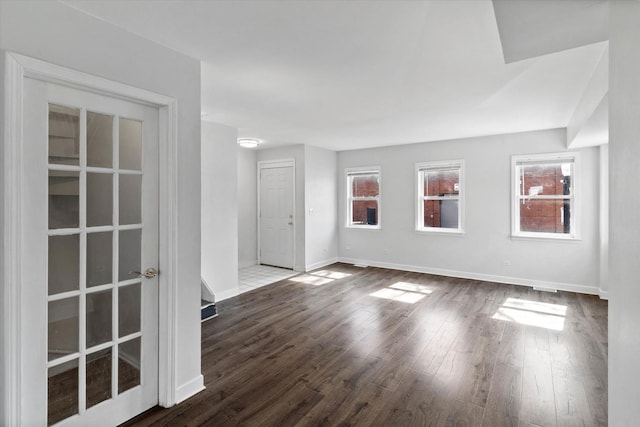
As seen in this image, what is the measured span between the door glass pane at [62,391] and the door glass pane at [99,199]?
83 centimetres

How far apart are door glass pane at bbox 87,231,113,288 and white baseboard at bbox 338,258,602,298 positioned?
5352 mm

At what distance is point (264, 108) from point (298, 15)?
6.45ft

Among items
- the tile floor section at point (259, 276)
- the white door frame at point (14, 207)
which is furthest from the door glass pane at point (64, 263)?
the tile floor section at point (259, 276)

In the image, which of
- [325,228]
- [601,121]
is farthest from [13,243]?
[325,228]

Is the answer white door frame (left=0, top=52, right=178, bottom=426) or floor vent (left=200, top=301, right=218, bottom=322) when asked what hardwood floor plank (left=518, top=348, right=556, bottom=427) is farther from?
floor vent (left=200, top=301, right=218, bottom=322)

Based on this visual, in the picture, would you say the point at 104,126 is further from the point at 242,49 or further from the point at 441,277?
the point at 441,277

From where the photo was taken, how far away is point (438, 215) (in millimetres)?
6070

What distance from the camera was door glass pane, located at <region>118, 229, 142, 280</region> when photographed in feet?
6.77

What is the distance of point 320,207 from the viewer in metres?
6.66

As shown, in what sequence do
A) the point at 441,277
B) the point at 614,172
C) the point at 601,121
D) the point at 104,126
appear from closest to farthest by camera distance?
the point at 614,172, the point at 104,126, the point at 601,121, the point at 441,277

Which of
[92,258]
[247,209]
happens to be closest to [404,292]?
[247,209]

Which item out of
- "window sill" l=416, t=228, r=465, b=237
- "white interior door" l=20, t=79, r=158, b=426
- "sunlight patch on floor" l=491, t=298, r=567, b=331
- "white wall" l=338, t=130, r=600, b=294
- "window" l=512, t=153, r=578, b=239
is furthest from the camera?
"window sill" l=416, t=228, r=465, b=237

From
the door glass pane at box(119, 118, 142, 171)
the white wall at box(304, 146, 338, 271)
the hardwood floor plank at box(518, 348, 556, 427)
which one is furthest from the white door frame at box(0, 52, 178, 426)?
the white wall at box(304, 146, 338, 271)

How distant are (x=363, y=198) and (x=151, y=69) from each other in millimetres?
5314
